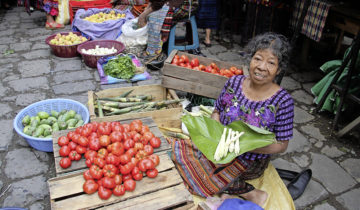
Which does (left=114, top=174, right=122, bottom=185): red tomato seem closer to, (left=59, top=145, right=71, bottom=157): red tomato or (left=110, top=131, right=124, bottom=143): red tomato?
(left=110, top=131, right=124, bottom=143): red tomato

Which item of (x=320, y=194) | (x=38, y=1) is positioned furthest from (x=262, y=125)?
(x=38, y=1)

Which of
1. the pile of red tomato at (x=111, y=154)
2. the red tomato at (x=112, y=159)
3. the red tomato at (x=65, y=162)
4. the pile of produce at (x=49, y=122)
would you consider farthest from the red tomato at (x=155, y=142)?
the pile of produce at (x=49, y=122)

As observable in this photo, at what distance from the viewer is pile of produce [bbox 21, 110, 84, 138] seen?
118 inches

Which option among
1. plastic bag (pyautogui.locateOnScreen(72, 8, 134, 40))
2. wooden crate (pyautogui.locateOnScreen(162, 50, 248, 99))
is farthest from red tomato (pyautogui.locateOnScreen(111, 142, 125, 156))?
plastic bag (pyautogui.locateOnScreen(72, 8, 134, 40))

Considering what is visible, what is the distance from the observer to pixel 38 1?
673cm

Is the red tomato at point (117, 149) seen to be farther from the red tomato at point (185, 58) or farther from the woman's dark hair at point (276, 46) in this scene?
Answer: the red tomato at point (185, 58)

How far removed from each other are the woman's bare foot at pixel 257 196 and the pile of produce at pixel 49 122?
6.36 ft

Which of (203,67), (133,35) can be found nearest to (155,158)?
(203,67)

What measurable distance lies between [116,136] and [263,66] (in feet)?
4.45

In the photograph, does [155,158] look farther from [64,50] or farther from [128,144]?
[64,50]

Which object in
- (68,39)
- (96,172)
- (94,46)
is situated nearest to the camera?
(96,172)

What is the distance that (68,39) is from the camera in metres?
5.55

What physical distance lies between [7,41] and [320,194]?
6495mm

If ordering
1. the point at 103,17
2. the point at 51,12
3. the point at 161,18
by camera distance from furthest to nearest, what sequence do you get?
1. the point at 51,12
2. the point at 103,17
3. the point at 161,18
